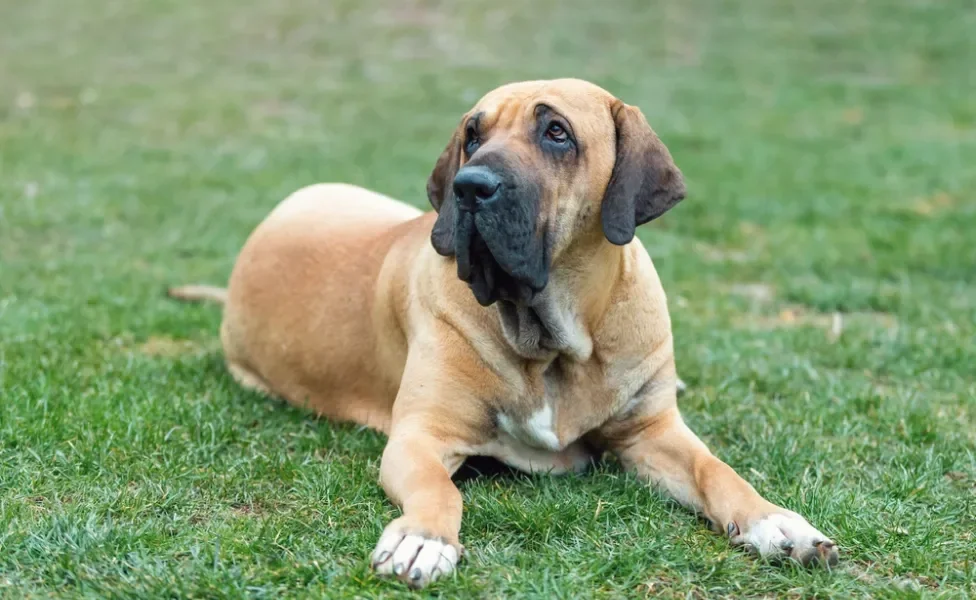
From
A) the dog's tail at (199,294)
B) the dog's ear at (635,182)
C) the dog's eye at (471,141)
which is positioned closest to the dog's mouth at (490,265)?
the dog's ear at (635,182)

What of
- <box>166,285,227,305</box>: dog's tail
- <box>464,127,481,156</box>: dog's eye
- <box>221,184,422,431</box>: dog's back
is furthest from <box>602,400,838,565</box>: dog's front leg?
<box>166,285,227,305</box>: dog's tail

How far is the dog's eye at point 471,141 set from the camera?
13.3 ft

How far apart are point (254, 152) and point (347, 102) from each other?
11.3ft

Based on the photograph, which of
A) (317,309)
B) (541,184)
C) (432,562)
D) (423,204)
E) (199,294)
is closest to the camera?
(432,562)

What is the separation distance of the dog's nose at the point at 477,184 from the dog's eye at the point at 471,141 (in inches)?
17.6

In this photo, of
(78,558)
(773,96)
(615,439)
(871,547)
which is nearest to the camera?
(78,558)

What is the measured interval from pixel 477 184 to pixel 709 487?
1.31 meters

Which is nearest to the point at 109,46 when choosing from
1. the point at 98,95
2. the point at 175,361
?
the point at 98,95

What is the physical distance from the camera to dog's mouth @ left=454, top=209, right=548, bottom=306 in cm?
365

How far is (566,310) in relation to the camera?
13.2 feet

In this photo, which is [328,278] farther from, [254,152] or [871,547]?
[254,152]

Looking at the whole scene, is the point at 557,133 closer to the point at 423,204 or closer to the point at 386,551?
the point at 386,551

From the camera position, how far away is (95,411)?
457 centimetres

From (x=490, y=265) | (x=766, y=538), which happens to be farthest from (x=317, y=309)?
(x=766, y=538)
